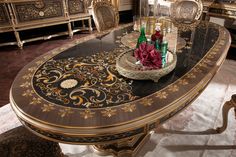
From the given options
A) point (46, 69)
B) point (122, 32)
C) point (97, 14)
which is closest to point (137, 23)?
point (122, 32)

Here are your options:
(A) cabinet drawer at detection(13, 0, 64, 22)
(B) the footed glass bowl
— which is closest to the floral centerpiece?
(B) the footed glass bowl

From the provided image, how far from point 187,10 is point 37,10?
2417mm

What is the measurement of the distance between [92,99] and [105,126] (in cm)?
19

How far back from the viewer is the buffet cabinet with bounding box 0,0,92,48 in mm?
3088

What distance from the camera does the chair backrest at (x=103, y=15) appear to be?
1945mm

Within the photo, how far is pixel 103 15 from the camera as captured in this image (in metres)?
2.03

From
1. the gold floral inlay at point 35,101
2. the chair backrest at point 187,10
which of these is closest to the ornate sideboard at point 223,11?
the chair backrest at point 187,10

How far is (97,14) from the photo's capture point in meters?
1.96

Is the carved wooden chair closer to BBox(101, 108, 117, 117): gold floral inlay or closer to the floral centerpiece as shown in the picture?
BBox(101, 108, 117, 117): gold floral inlay

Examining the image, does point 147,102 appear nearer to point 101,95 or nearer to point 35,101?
point 101,95

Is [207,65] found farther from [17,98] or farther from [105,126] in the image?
[17,98]

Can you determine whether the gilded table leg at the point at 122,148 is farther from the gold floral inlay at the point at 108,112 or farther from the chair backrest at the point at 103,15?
the chair backrest at the point at 103,15

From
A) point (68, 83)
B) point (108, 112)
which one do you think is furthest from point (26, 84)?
point (108, 112)

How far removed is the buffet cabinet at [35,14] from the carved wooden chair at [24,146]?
2.74 metres
